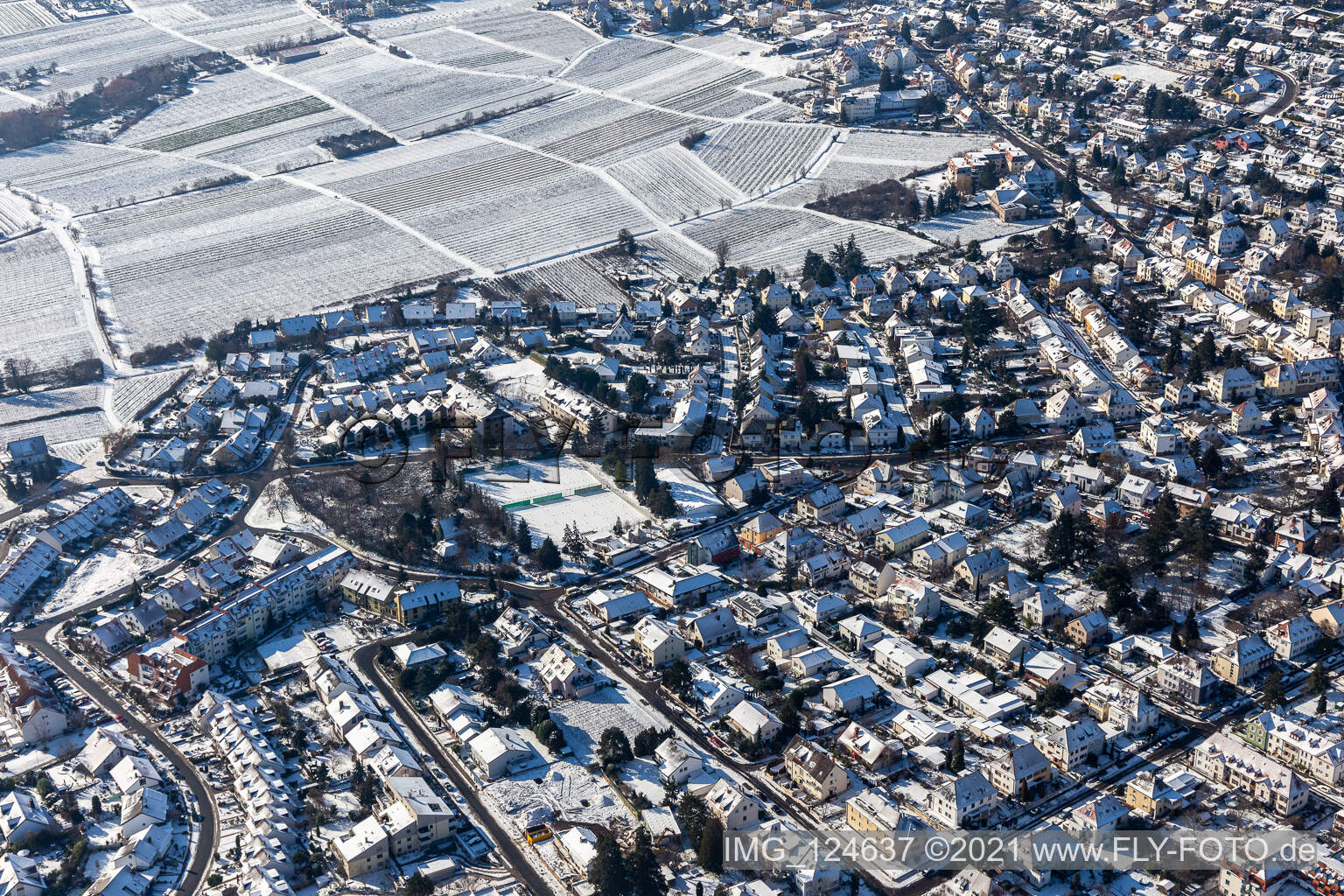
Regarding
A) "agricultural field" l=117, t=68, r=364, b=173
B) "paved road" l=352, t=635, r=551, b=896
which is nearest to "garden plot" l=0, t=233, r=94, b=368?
"agricultural field" l=117, t=68, r=364, b=173

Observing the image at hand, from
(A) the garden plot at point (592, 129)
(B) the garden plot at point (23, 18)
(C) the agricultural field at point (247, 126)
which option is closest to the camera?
(A) the garden plot at point (592, 129)

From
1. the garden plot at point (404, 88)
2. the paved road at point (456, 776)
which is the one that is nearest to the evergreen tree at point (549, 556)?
the paved road at point (456, 776)

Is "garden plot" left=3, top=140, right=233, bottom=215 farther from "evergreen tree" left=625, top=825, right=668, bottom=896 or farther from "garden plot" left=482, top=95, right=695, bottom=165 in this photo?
"evergreen tree" left=625, top=825, right=668, bottom=896

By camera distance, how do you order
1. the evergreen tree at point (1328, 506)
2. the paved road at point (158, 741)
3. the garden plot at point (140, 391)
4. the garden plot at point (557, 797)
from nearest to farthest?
the paved road at point (158, 741), the garden plot at point (557, 797), the evergreen tree at point (1328, 506), the garden plot at point (140, 391)

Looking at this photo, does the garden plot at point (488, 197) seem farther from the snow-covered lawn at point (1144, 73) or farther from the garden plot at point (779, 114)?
the snow-covered lawn at point (1144, 73)

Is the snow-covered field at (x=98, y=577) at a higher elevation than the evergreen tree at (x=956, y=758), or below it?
below

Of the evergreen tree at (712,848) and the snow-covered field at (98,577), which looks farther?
the snow-covered field at (98,577)

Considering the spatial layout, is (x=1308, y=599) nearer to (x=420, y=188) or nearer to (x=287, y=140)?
(x=420, y=188)
